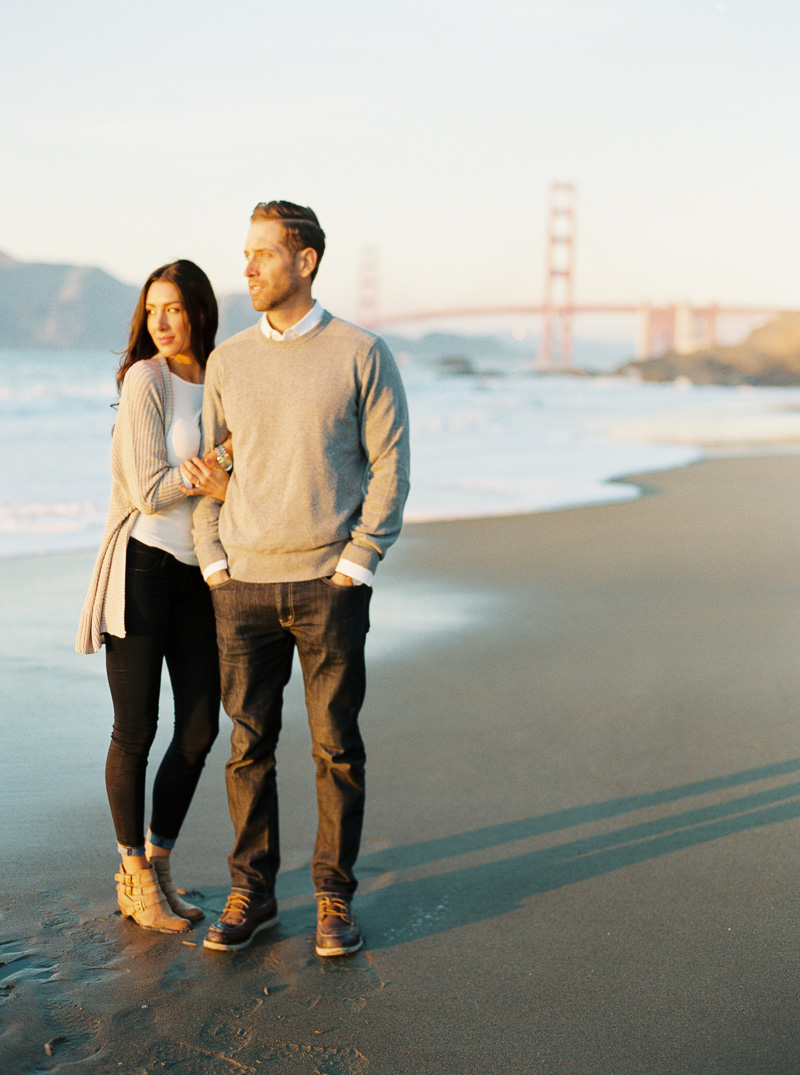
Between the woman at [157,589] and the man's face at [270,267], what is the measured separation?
0.59ft

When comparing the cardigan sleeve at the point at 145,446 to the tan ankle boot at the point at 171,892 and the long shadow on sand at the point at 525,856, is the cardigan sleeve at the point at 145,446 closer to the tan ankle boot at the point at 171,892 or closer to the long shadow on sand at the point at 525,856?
the tan ankle boot at the point at 171,892

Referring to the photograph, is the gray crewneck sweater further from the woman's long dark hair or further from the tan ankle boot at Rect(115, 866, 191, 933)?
the tan ankle boot at Rect(115, 866, 191, 933)

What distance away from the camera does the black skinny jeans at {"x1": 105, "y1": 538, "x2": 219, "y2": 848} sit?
182 centimetres

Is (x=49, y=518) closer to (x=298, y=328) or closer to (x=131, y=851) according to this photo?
(x=131, y=851)

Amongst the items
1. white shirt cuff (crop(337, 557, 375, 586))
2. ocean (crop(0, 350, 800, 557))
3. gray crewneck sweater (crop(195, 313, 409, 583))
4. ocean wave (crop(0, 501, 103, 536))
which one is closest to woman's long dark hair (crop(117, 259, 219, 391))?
gray crewneck sweater (crop(195, 313, 409, 583))

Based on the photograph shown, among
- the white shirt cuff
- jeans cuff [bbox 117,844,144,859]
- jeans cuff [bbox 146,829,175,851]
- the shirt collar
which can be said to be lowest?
jeans cuff [bbox 146,829,175,851]

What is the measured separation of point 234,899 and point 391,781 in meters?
0.72

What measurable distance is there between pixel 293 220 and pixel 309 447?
13.9 inches

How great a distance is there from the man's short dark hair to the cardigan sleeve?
320mm

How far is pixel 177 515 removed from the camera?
6.02 ft

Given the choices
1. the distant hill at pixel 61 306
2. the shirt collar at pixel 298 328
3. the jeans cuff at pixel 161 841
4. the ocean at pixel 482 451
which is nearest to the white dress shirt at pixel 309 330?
the shirt collar at pixel 298 328

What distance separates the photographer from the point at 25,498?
7.12m

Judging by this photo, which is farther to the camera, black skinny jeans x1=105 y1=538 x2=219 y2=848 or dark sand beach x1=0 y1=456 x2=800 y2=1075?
black skinny jeans x1=105 y1=538 x2=219 y2=848

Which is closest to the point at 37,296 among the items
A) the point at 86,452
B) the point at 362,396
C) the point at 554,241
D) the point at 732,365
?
the point at 554,241
